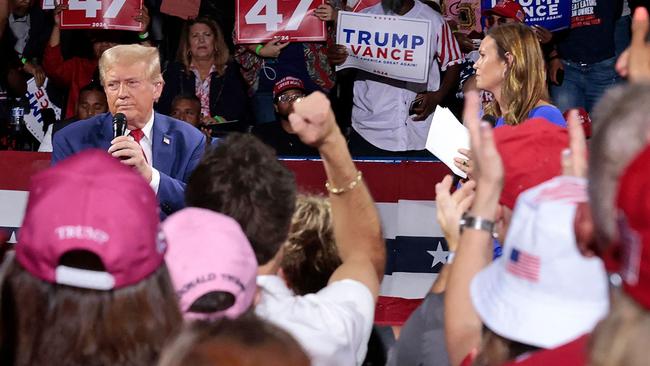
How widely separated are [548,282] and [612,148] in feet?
1.35

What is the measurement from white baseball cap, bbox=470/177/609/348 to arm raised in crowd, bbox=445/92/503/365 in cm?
30

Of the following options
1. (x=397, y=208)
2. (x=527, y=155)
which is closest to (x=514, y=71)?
(x=397, y=208)

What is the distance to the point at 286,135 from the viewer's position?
26.2 ft

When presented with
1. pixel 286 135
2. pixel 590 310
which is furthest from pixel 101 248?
pixel 286 135

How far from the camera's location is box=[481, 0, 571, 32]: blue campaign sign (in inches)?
289

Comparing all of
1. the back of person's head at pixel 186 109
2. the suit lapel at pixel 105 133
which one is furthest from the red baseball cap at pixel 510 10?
the suit lapel at pixel 105 133

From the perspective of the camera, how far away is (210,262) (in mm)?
1980

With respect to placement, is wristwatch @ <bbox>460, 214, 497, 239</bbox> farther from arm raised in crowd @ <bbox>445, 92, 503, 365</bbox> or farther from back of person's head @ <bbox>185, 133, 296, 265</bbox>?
Result: back of person's head @ <bbox>185, 133, 296, 265</bbox>

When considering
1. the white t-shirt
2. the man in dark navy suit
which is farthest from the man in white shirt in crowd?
the man in dark navy suit

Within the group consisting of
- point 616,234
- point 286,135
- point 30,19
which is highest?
point 616,234

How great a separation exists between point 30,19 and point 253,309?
7.22 meters

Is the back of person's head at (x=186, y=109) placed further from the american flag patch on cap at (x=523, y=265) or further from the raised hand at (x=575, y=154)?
the american flag patch on cap at (x=523, y=265)

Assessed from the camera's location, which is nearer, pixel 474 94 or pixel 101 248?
pixel 101 248

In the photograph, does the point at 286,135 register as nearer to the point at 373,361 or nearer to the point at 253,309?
the point at 373,361
